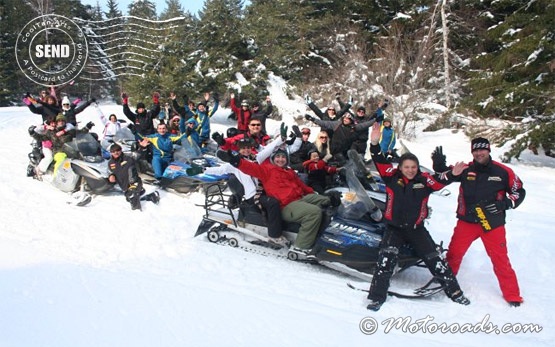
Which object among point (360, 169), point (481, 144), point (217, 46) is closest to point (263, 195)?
point (360, 169)

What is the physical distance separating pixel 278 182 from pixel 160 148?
3.46 m

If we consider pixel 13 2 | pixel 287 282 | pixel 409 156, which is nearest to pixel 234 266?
pixel 287 282

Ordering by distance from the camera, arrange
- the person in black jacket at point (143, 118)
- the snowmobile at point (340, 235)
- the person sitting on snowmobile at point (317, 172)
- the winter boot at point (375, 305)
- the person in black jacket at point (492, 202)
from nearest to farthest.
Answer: the winter boot at point (375, 305) → the person in black jacket at point (492, 202) → the snowmobile at point (340, 235) → the person sitting on snowmobile at point (317, 172) → the person in black jacket at point (143, 118)

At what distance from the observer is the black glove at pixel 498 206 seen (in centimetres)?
409

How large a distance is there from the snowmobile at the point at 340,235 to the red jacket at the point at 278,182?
1.02ft

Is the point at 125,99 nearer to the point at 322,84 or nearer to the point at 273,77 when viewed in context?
the point at 273,77

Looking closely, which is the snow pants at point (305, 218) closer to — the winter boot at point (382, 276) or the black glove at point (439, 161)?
the winter boot at point (382, 276)

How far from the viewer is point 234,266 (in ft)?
15.6

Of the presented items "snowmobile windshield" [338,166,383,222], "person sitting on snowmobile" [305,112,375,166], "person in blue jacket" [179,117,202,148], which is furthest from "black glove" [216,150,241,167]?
"person in blue jacket" [179,117,202,148]

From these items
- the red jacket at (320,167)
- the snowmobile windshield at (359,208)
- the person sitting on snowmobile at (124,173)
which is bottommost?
the person sitting on snowmobile at (124,173)

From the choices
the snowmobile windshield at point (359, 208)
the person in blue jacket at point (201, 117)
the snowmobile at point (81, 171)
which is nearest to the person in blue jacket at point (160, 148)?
the snowmobile at point (81, 171)

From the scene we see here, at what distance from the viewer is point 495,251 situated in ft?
13.6

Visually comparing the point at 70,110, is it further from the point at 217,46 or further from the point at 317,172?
the point at 217,46

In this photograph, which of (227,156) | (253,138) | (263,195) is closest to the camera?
(227,156)
